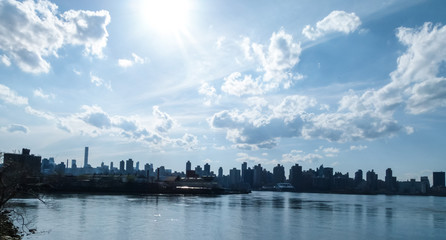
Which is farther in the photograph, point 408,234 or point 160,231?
point 408,234

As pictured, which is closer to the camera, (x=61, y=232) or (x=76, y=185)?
(x=61, y=232)

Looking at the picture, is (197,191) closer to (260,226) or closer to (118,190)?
(118,190)

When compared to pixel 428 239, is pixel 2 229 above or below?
above

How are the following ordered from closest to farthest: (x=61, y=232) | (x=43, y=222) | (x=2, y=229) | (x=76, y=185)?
(x=2, y=229) → (x=61, y=232) → (x=43, y=222) → (x=76, y=185)

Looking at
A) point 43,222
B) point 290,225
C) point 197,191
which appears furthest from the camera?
point 197,191

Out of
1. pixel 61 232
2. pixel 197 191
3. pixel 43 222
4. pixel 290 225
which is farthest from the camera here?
pixel 197 191

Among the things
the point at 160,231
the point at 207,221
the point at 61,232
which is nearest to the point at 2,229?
the point at 61,232

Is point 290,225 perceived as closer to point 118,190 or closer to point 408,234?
point 408,234

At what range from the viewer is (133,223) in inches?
1993

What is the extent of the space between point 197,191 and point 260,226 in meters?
147

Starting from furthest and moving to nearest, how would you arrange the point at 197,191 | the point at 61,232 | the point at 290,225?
1. the point at 197,191
2. the point at 290,225
3. the point at 61,232

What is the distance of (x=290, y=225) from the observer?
5347cm

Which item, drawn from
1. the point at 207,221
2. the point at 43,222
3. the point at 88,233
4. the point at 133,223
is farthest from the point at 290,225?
the point at 43,222

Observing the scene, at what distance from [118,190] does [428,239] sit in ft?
529
